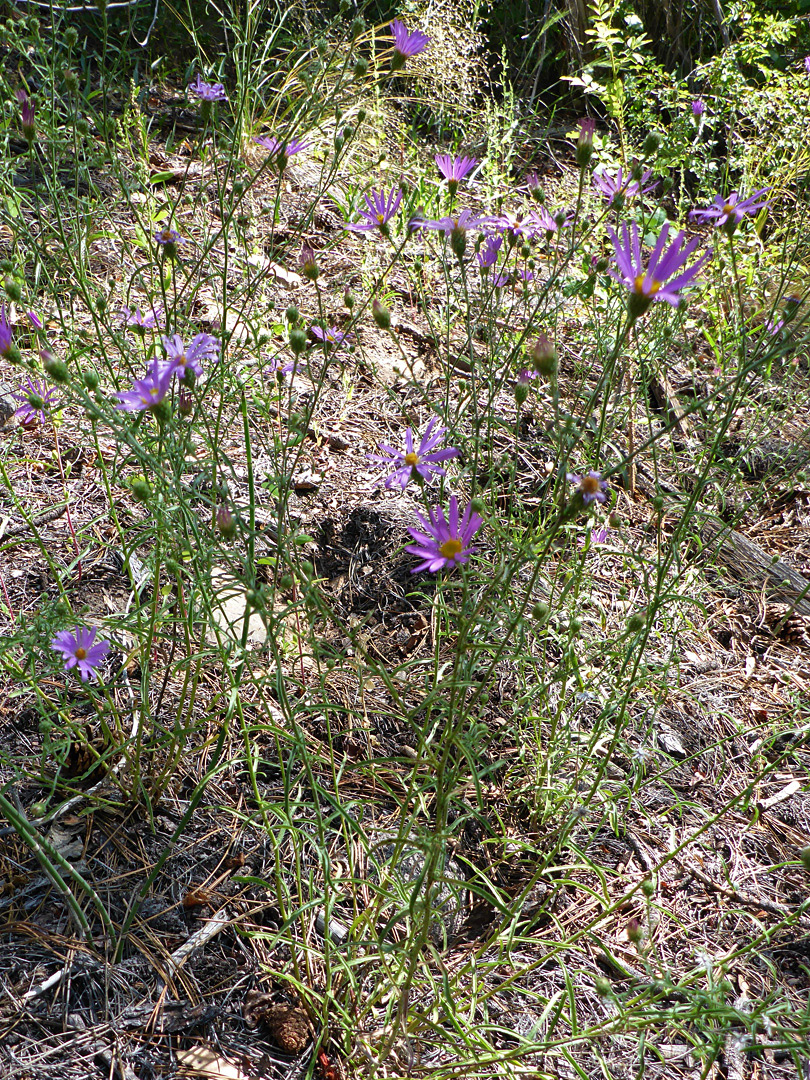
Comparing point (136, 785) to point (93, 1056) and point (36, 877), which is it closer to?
point (36, 877)

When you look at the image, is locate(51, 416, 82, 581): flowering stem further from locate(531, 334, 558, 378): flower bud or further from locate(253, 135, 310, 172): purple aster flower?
locate(531, 334, 558, 378): flower bud

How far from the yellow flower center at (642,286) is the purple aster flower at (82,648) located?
1.03 meters

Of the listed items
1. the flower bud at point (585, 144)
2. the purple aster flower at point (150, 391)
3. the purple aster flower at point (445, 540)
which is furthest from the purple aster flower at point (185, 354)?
the flower bud at point (585, 144)

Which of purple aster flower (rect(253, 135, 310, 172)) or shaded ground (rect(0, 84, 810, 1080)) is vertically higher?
purple aster flower (rect(253, 135, 310, 172))

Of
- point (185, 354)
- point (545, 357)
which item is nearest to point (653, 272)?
point (545, 357)

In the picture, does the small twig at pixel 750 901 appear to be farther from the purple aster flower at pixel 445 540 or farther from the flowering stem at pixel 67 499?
the flowering stem at pixel 67 499

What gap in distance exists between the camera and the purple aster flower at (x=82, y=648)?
4.60 feet

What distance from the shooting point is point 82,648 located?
1.44 m

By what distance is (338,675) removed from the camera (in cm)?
198

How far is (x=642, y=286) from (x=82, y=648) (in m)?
1.10

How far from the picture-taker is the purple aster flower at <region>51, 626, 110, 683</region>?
1401 mm

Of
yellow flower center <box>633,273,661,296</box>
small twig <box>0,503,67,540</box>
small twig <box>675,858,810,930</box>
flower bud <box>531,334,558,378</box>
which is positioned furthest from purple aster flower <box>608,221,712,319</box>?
small twig <box>0,503,67,540</box>

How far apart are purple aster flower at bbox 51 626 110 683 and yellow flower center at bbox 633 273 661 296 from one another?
1032 millimetres

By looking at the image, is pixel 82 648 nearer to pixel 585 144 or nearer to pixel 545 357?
pixel 545 357
